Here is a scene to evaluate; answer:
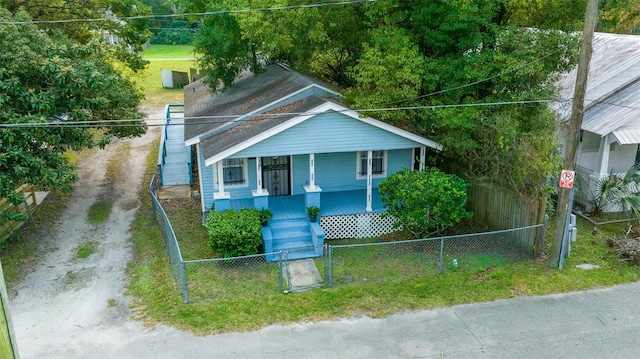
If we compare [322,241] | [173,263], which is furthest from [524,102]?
[173,263]

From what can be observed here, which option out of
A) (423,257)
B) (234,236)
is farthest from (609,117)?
(234,236)

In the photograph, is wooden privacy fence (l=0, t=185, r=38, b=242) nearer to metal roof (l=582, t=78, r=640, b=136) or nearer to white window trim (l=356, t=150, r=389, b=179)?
white window trim (l=356, t=150, r=389, b=179)

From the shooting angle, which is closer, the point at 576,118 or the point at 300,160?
the point at 576,118

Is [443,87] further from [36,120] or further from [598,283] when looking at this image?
[36,120]

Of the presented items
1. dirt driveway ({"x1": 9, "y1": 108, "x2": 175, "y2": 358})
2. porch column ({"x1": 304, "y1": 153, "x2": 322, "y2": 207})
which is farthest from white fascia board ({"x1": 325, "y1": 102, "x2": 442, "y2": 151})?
dirt driveway ({"x1": 9, "y1": 108, "x2": 175, "y2": 358})

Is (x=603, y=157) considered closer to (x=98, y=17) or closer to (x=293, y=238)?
(x=293, y=238)

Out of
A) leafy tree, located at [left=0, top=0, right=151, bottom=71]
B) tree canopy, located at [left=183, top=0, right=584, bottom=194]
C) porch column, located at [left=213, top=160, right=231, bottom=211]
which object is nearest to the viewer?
tree canopy, located at [left=183, top=0, right=584, bottom=194]

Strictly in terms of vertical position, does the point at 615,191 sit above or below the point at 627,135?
below

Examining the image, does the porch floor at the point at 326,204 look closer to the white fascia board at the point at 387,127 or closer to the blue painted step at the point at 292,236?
the blue painted step at the point at 292,236
